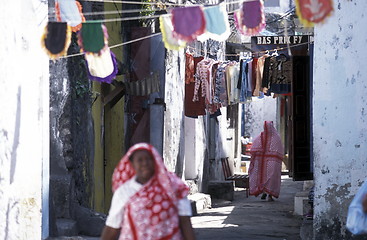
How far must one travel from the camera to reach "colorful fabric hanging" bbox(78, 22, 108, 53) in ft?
24.3

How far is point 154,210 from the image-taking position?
213 inches

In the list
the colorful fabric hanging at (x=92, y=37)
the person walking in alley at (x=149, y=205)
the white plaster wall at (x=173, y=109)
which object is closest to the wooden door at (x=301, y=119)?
the white plaster wall at (x=173, y=109)

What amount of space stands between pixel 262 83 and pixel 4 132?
741cm

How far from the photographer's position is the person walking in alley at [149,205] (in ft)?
17.7

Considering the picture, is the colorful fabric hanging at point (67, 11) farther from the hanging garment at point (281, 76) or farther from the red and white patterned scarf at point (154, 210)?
the hanging garment at point (281, 76)

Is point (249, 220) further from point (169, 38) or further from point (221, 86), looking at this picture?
point (169, 38)

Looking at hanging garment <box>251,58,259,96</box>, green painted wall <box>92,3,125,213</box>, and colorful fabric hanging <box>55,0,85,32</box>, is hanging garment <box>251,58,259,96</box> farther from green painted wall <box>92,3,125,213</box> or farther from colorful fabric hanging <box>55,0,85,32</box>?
colorful fabric hanging <box>55,0,85,32</box>

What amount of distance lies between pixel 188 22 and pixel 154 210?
2435mm

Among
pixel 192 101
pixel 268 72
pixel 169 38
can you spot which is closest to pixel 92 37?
pixel 169 38

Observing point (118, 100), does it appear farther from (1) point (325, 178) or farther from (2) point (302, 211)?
(1) point (325, 178)

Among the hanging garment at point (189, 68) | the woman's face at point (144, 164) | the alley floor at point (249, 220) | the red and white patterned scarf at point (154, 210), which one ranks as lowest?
the alley floor at point (249, 220)

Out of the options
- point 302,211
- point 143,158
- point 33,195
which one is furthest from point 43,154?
point 302,211

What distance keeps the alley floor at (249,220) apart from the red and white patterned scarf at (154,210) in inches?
233

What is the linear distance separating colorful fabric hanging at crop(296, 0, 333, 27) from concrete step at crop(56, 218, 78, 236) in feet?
13.4
